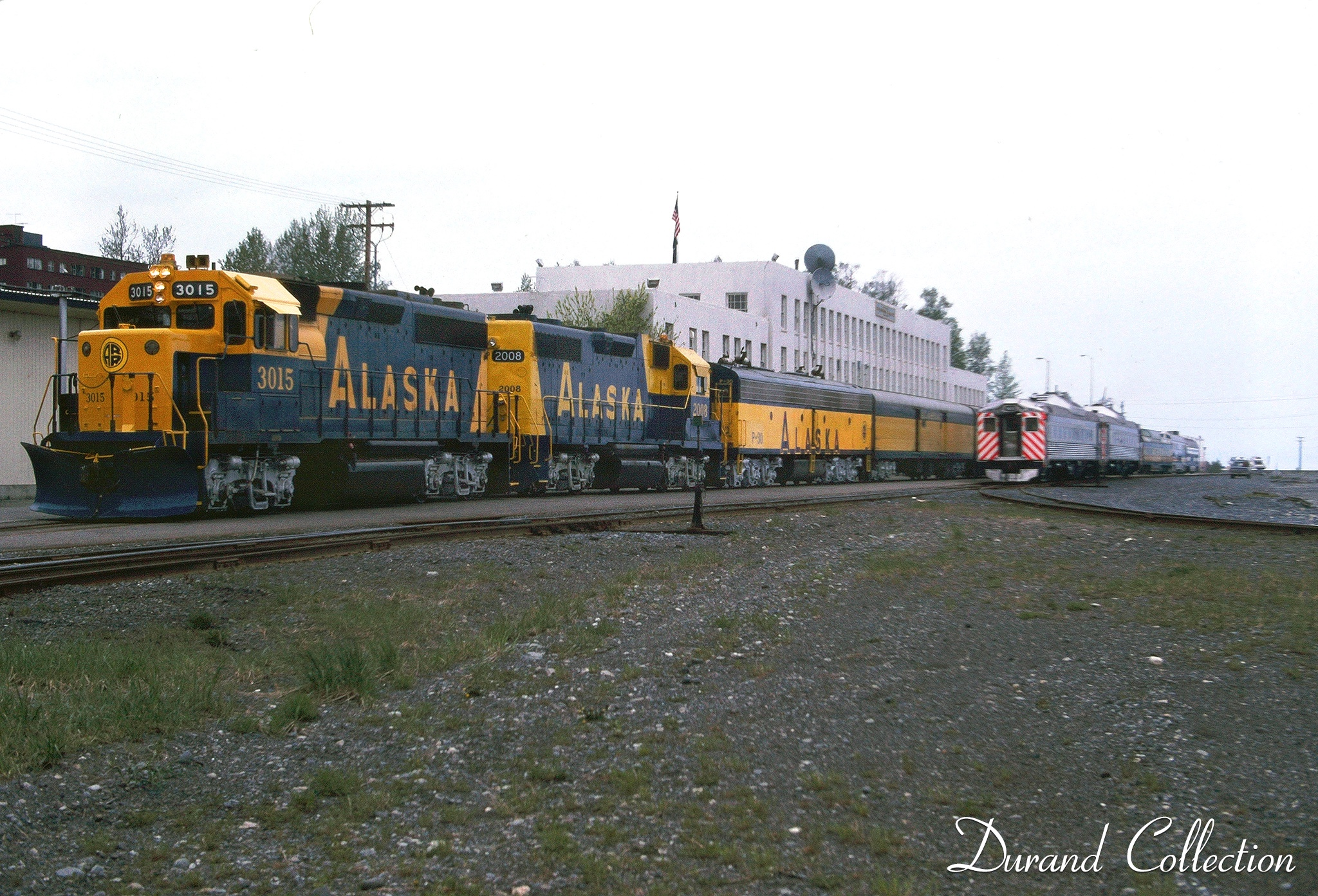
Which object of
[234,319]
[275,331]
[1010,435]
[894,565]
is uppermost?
[234,319]

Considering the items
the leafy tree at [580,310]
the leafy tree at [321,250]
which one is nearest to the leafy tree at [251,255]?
the leafy tree at [321,250]

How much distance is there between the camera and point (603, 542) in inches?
548

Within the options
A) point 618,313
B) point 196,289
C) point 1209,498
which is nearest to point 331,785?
point 196,289

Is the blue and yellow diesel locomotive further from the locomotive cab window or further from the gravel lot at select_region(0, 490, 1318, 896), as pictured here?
the gravel lot at select_region(0, 490, 1318, 896)

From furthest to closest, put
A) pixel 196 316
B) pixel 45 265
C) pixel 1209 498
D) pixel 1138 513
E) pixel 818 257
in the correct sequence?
pixel 45 265
pixel 818 257
pixel 1209 498
pixel 1138 513
pixel 196 316

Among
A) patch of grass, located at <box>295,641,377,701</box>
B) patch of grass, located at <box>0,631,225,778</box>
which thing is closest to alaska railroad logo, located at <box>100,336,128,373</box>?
patch of grass, located at <box>0,631,225,778</box>

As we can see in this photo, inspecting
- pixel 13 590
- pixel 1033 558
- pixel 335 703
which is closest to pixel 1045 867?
pixel 335 703

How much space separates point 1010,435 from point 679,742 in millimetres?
35112

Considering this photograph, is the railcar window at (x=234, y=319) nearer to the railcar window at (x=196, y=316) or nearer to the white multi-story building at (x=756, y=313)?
the railcar window at (x=196, y=316)

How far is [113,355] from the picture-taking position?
15867mm

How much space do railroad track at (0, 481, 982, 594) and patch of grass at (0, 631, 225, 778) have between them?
2.64m

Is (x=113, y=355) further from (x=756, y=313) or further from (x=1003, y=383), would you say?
(x=1003, y=383)

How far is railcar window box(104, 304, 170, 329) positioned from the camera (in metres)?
16.3

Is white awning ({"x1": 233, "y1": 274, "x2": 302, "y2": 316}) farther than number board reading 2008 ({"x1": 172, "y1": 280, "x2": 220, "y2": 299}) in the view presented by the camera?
Yes
